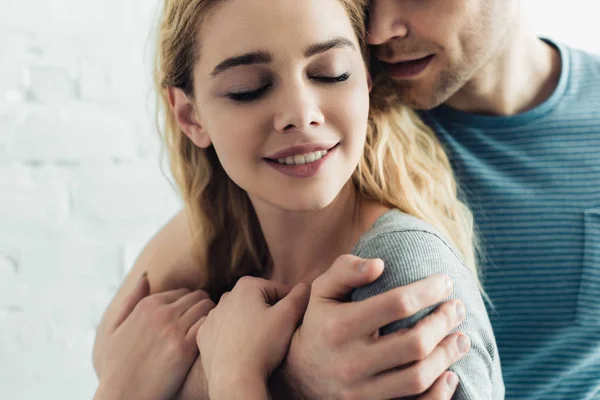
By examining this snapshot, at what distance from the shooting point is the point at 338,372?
2.72 feet

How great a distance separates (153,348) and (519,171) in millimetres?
699

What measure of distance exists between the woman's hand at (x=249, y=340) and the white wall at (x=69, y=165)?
89cm

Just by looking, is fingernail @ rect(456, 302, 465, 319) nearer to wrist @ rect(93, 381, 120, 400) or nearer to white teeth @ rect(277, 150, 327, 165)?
white teeth @ rect(277, 150, 327, 165)

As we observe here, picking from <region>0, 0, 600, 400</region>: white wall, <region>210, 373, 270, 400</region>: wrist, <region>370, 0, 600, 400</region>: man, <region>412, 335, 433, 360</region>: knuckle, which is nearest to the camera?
<region>412, 335, 433, 360</region>: knuckle

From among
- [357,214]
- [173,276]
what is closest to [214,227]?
[173,276]

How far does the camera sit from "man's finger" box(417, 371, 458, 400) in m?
0.79

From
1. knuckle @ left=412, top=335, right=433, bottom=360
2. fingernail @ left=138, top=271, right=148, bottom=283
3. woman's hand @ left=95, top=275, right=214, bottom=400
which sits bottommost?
woman's hand @ left=95, top=275, right=214, bottom=400

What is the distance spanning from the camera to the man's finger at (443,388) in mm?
793

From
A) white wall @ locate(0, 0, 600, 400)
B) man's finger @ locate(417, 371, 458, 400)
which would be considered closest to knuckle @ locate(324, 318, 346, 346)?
man's finger @ locate(417, 371, 458, 400)

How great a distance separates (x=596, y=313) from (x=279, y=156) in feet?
2.20

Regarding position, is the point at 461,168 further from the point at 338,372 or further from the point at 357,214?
the point at 338,372

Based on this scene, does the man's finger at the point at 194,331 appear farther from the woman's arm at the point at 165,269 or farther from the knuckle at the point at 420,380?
the knuckle at the point at 420,380

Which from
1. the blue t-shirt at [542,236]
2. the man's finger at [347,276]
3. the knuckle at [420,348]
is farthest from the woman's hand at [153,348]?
the blue t-shirt at [542,236]

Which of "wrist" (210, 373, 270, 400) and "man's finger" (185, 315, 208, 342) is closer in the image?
"wrist" (210, 373, 270, 400)
